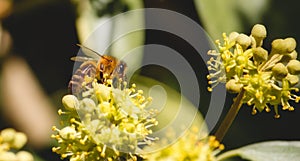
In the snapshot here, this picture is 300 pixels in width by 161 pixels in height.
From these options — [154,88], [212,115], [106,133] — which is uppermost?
[154,88]

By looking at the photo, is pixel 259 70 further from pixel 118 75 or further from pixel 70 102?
pixel 70 102

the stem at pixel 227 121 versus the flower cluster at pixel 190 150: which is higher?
the stem at pixel 227 121

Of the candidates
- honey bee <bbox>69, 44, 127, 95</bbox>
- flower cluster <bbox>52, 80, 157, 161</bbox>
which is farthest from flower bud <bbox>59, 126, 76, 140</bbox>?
honey bee <bbox>69, 44, 127, 95</bbox>

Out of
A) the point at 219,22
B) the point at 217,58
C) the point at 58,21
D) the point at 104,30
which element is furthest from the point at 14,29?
the point at 217,58

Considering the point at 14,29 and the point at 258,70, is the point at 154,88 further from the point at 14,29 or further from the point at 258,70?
the point at 14,29

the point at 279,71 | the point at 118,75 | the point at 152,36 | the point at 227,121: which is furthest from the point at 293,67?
the point at 152,36

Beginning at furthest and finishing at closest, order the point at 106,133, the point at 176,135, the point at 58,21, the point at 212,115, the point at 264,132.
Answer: the point at 58,21, the point at 264,132, the point at 212,115, the point at 176,135, the point at 106,133

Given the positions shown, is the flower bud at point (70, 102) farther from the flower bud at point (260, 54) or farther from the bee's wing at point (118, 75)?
the flower bud at point (260, 54)

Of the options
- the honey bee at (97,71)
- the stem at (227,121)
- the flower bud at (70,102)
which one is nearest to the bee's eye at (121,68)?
the honey bee at (97,71)
